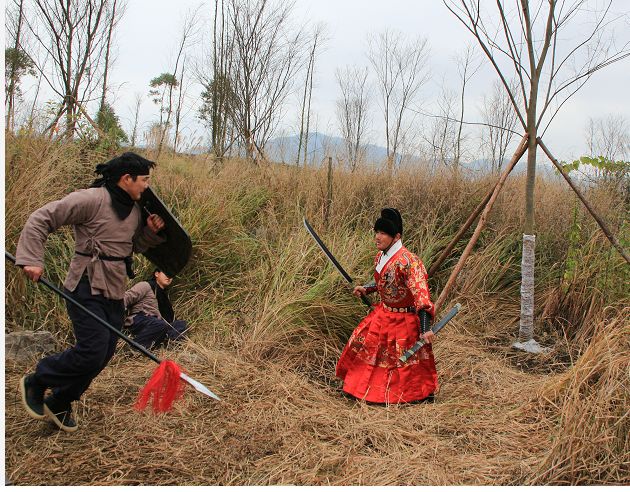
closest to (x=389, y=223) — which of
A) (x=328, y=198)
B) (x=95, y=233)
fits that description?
(x=95, y=233)

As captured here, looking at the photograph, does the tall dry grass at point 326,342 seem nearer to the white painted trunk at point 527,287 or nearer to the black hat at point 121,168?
the white painted trunk at point 527,287

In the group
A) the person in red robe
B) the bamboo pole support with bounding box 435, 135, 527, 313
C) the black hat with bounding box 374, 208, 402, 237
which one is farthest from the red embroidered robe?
the bamboo pole support with bounding box 435, 135, 527, 313

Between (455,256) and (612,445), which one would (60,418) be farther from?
(455,256)

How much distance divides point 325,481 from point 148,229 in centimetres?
169

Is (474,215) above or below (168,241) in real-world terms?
above

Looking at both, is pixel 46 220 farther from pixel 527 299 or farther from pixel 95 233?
pixel 527 299

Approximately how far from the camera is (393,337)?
3.78 meters

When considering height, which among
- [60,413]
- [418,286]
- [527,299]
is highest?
[418,286]

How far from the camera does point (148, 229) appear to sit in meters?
3.30

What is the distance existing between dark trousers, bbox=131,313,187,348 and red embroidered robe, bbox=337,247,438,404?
5.02 feet

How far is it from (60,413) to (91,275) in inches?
29.9

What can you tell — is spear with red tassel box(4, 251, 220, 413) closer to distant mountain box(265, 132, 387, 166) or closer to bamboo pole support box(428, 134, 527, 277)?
bamboo pole support box(428, 134, 527, 277)

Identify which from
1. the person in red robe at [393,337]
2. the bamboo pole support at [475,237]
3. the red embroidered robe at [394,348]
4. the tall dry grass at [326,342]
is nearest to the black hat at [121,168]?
the tall dry grass at [326,342]

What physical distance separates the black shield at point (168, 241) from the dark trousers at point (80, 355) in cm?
54
